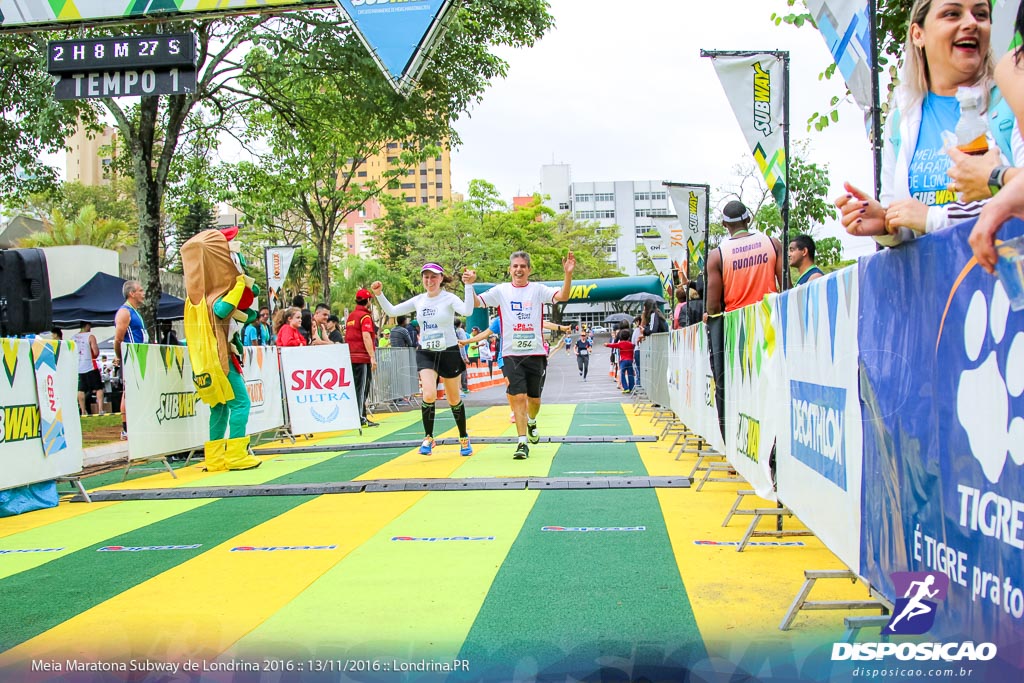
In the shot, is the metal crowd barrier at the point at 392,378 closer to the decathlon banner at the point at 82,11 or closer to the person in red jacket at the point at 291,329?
the person in red jacket at the point at 291,329

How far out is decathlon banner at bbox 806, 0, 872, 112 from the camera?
15.3 feet

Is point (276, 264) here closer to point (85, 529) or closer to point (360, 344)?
point (360, 344)

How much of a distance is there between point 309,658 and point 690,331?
299 inches

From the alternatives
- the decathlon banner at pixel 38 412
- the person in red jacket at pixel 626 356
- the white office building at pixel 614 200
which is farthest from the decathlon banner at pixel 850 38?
the white office building at pixel 614 200

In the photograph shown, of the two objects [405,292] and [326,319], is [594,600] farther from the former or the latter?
[405,292]

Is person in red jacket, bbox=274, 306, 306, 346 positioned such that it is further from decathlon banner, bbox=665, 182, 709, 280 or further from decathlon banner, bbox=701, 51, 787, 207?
decathlon banner, bbox=701, 51, 787, 207

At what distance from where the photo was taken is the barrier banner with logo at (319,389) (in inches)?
518

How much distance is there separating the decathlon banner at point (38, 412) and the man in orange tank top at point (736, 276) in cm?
571

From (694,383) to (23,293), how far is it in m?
6.52

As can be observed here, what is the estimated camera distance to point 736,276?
7.13 m

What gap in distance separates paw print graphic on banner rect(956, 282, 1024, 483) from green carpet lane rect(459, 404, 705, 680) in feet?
4.22

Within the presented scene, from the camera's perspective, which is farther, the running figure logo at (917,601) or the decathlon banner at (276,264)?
the decathlon banner at (276,264)

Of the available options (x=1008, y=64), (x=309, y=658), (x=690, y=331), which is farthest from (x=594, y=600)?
(x=690, y=331)

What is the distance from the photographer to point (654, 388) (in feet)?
58.9
